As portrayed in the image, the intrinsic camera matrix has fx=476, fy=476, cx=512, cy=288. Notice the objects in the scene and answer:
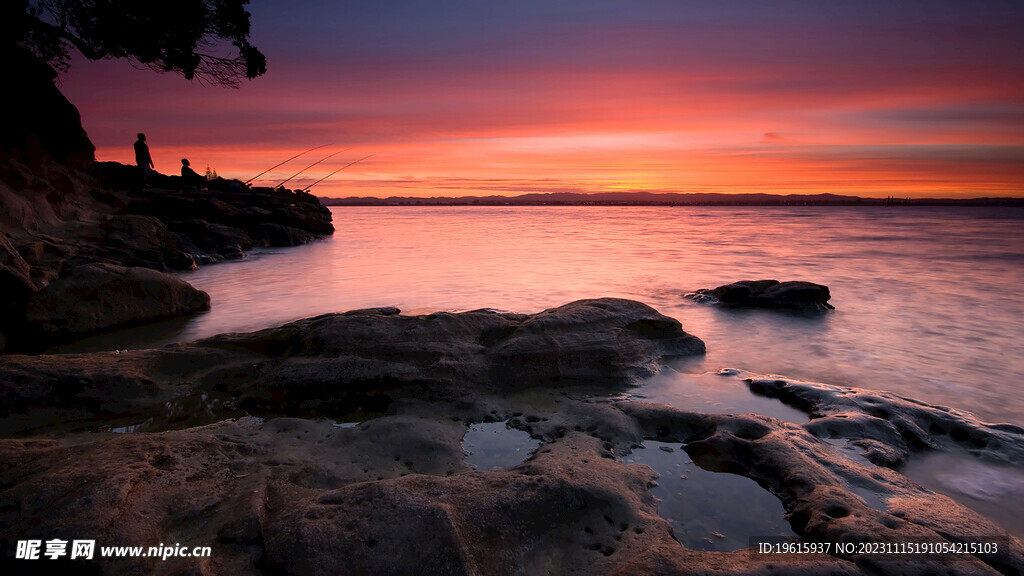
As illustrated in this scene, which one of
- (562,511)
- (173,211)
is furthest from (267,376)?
(173,211)

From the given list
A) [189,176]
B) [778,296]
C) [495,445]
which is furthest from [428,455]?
[189,176]

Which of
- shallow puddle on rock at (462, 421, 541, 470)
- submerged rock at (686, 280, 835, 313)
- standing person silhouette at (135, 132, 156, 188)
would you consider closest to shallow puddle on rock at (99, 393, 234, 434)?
shallow puddle on rock at (462, 421, 541, 470)

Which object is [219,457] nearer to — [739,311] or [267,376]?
[267,376]

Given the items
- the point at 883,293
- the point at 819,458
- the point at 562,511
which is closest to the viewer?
the point at 562,511

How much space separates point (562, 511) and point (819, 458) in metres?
1.70

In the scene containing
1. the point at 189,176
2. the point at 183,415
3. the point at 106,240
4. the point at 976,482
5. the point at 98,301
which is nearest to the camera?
the point at 976,482

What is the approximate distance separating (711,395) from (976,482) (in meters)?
1.65

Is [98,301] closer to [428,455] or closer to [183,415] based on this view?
[183,415]

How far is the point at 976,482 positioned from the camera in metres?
2.78

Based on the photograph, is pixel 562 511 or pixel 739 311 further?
pixel 739 311

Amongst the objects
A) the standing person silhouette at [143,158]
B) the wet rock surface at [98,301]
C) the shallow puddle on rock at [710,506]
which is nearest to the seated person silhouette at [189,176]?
the standing person silhouette at [143,158]

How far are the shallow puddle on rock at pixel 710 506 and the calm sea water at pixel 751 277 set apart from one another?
2.10m

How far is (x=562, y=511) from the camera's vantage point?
221cm

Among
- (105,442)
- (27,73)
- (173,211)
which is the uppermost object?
(27,73)
